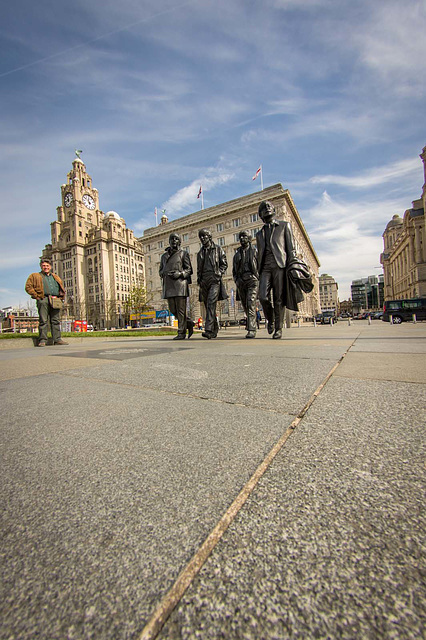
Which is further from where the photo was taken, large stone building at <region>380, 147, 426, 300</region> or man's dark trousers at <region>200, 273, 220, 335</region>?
large stone building at <region>380, 147, 426, 300</region>

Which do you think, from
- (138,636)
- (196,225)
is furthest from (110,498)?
(196,225)

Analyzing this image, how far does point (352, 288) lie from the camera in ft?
614

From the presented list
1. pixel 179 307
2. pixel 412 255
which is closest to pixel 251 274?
pixel 179 307

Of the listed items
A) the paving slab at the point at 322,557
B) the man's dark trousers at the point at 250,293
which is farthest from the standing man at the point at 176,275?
the paving slab at the point at 322,557

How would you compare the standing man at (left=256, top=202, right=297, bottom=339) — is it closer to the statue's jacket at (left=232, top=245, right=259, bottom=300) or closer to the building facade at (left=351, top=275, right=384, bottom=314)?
the statue's jacket at (left=232, top=245, right=259, bottom=300)

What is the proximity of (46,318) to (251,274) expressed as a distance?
5431 mm

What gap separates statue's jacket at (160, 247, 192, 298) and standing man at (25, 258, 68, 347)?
2.65 metres

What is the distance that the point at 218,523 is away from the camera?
24.0 inches

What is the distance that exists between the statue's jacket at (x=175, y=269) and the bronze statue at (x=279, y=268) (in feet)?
5.72

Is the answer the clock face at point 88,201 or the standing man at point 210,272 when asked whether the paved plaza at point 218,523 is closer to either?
the standing man at point 210,272

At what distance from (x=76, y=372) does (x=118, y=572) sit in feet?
7.93

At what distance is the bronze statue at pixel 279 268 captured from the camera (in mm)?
5512

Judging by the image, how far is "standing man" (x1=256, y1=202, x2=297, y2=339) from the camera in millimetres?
5668

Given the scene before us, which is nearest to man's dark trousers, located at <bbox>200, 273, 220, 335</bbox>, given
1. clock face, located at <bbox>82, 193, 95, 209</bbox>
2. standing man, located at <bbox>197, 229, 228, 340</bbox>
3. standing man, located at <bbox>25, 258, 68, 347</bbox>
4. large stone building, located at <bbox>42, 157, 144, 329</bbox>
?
standing man, located at <bbox>197, 229, 228, 340</bbox>
